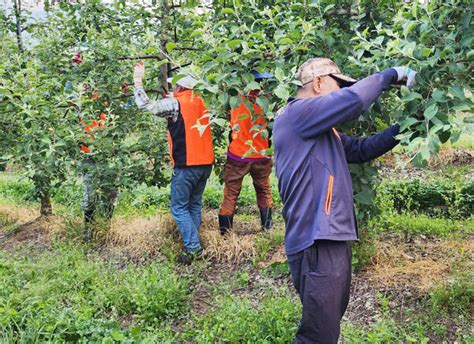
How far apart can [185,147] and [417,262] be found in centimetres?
232

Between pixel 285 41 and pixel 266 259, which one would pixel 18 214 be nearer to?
pixel 266 259

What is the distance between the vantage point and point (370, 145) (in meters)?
2.76

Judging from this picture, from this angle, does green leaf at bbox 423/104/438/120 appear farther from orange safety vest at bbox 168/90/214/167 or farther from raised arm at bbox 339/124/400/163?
orange safety vest at bbox 168/90/214/167

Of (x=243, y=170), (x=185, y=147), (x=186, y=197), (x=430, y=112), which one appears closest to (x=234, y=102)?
(x=430, y=112)

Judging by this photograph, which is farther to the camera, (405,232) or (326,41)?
(405,232)

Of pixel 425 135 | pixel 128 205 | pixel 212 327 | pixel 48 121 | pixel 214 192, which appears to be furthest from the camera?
pixel 214 192

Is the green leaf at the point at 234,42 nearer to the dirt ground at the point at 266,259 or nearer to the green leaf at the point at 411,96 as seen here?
the green leaf at the point at 411,96

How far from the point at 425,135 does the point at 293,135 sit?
2.11 ft

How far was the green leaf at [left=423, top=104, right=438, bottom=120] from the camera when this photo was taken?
2.22 metres

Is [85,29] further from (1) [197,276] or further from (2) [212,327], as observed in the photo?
(2) [212,327]

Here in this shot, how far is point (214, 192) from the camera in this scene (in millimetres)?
7852

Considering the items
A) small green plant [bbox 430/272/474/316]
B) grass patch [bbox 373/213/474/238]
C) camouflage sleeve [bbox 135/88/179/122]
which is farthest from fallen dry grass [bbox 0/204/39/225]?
small green plant [bbox 430/272/474/316]

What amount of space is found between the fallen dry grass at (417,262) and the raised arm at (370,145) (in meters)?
1.50

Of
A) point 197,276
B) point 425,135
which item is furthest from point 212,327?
point 425,135
